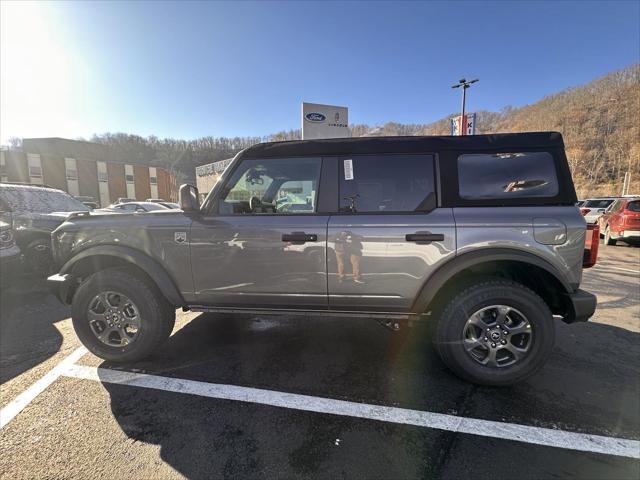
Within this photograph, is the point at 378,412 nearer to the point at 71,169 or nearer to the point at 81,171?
the point at 71,169

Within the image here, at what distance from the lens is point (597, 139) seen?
49344 mm

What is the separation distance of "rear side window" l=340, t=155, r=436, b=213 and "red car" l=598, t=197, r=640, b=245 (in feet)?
35.4

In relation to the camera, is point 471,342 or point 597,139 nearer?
point 471,342

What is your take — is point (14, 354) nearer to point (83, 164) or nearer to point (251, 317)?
point (251, 317)

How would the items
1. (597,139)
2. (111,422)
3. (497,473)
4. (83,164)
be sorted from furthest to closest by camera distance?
(597,139)
(83,164)
(111,422)
(497,473)

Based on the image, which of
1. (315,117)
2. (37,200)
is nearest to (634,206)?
(315,117)

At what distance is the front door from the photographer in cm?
260

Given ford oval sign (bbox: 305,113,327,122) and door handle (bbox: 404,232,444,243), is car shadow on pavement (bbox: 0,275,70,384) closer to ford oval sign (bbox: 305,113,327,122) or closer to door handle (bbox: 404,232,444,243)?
door handle (bbox: 404,232,444,243)

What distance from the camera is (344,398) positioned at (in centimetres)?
239

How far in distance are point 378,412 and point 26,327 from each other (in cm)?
437

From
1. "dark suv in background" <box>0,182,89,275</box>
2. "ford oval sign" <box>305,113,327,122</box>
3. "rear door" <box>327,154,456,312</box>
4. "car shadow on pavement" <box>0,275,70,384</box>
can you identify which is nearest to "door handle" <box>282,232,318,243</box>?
"rear door" <box>327,154,456,312</box>

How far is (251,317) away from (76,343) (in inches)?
75.5

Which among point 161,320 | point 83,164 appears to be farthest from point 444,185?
point 83,164

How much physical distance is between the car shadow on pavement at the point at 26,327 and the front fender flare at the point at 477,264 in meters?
3.77
